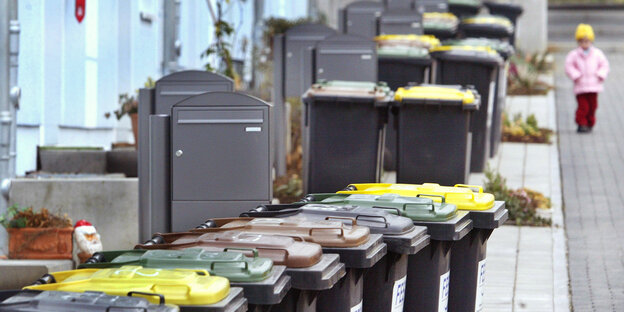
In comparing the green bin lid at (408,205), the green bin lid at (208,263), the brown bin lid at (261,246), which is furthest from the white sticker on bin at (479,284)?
the green bin lid at (208,263)

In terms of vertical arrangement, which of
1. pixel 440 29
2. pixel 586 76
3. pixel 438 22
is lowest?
pixel 586 76

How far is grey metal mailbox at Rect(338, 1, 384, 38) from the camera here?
57.6ft

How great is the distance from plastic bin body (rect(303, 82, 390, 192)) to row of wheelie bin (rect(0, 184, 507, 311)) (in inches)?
116

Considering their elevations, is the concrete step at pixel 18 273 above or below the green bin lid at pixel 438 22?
below

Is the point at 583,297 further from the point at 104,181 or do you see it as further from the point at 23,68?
the point at 23,68

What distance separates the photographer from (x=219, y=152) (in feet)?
23.5

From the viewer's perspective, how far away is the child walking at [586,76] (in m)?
16.9

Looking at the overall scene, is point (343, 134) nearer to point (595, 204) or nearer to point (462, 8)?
point (595, 204)

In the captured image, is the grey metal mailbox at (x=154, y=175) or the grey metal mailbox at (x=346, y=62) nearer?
the grey metal mailbox at (x=154, y=175)

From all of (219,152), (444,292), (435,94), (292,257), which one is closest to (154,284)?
(292,257)

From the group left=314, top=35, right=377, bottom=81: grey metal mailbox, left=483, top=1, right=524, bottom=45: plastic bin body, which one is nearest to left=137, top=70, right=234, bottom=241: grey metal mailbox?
left=314, top=35, right=377, bottom=81: grey metal mailbox

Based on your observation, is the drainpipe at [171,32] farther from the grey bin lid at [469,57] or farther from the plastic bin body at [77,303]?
the plastic bin body at [77,303]

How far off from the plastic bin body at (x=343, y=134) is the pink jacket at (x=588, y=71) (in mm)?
7842

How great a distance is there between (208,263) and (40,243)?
4090mm
